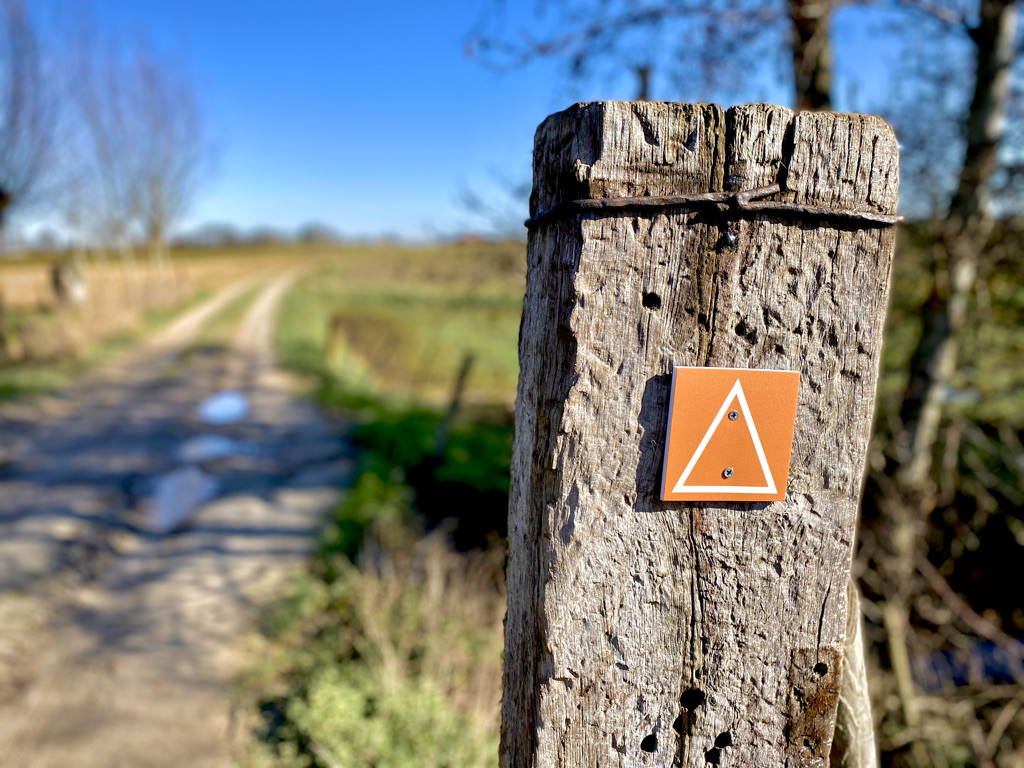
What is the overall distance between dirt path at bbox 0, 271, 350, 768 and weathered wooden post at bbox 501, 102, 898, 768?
2.67 meters

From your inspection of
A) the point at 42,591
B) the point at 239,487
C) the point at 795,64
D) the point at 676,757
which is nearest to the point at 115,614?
the point at 42,591

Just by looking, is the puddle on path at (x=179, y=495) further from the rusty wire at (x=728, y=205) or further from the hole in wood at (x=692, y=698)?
the rusty wire at (x=728, y=205)

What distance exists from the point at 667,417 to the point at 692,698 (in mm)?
507

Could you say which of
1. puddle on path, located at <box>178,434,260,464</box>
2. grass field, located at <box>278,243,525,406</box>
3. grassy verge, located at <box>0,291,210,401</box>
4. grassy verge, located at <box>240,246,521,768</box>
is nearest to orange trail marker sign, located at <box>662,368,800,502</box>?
grassy verge, located at <box>240,246,521,768</box>

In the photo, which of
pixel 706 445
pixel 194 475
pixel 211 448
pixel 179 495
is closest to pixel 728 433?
pixel 706 445

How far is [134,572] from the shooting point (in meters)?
4.62

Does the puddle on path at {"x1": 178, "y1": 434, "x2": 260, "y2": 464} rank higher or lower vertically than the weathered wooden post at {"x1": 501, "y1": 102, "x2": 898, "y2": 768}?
lower

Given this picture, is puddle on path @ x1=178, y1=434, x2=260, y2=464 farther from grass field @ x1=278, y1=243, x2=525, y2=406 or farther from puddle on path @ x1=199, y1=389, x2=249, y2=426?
grass field @ x1=278, y1=243, x2=525, y2=406

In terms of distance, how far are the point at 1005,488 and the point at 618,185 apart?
14.1ft

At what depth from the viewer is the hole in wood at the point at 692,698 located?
1.11 meters

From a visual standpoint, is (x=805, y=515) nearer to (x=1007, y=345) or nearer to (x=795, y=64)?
(x=795, y=64)

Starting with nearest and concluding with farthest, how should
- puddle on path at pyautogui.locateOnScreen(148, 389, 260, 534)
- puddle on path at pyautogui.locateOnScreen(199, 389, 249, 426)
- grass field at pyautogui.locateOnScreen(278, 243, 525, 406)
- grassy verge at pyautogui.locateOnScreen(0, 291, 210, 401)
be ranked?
puddle on path at pyautogui.locateOnScreen(148, 389, 260, 534)
grass field at pyautogui.locateOnScreen(278, 243, 525, 406)
puddle on path at pyautogui.locateOnScreen(199, 389, 249, 426)
grassy verge at pyautogui.locateOnScreen(0, 291, 210, 401)

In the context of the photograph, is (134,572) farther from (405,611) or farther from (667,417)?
(667,417)

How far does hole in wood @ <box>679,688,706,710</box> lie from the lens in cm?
111
